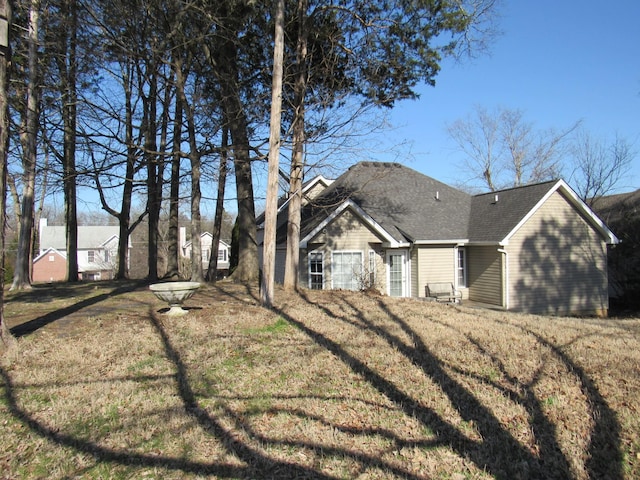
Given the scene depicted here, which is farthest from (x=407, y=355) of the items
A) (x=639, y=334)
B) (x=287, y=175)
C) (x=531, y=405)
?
(x=287, y=175)

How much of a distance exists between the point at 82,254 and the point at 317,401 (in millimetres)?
53366

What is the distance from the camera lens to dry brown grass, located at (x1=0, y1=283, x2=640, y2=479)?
3797 mm

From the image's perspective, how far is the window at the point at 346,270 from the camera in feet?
58.0

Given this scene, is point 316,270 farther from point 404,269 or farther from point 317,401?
point 317,401

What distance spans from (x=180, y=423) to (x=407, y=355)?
11.1 ft

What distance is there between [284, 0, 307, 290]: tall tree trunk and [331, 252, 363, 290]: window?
16.1 feet

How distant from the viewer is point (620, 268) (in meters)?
20.7

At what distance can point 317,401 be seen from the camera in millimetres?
4957

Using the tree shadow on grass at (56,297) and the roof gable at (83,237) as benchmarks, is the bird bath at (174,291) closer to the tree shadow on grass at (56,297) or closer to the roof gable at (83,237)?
the tree shadow on grass at (56,297)

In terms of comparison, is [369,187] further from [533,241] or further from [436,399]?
[436,399]

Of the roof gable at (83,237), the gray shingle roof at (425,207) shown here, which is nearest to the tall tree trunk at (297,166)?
the gray shingle roof at (425,207)

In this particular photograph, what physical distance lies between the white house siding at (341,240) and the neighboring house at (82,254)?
35.4m

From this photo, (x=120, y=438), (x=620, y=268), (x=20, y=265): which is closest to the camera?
(x=120, y=438)

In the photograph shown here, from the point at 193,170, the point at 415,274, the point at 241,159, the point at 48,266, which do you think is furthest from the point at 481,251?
the point at 48,266
